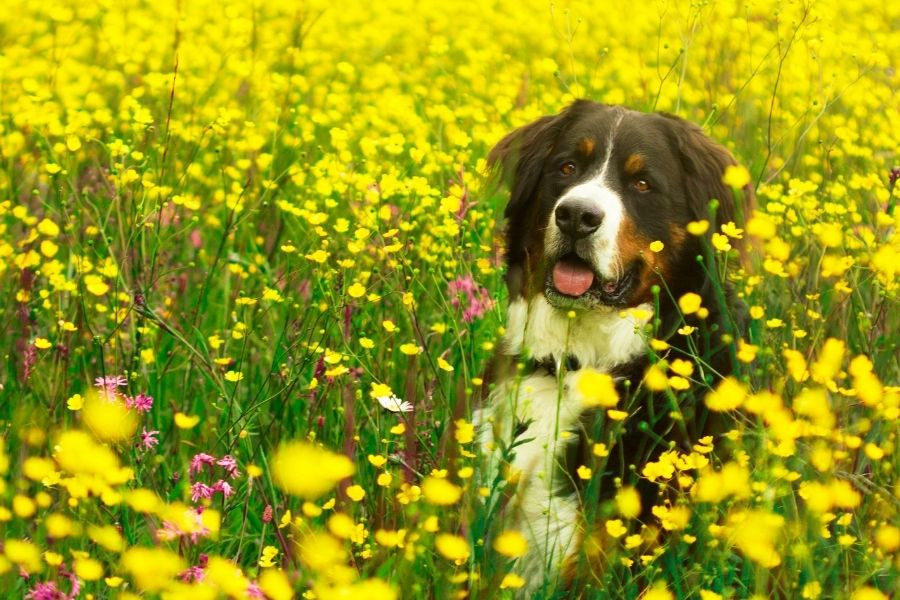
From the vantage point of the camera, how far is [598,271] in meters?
3.32

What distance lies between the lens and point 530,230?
3.62 metres

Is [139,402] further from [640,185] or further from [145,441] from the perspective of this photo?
[640,185]

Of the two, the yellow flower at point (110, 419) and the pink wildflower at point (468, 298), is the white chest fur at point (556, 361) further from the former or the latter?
the yellow flower at point (110, 419)

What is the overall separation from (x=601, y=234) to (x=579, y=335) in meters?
0.32

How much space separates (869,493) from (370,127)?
3.88m

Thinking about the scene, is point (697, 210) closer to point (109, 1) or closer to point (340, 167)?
point (340, 167)

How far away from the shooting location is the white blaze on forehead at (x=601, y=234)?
3.27 metres

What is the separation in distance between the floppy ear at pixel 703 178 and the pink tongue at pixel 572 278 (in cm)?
42

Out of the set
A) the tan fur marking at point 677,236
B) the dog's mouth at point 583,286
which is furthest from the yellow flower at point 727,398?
the tan fur marking at point 677,236

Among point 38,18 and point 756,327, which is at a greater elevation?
point 756,327

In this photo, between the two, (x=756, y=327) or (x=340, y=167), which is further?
(x=340, y=167)

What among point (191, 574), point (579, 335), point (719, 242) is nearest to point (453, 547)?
point (191, 574)

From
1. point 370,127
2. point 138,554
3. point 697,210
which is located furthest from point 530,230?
point 370,127

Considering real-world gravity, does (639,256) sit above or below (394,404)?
above
